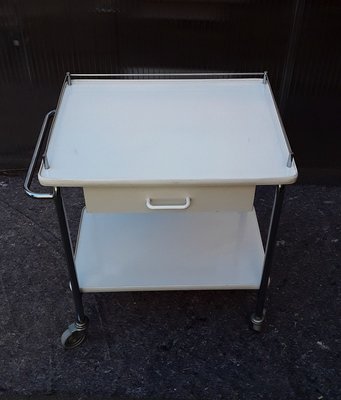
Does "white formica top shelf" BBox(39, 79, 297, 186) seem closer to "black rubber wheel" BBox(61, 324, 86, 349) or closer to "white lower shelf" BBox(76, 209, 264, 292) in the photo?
"white lower shelf" BBox(76, 209, 264, 292)

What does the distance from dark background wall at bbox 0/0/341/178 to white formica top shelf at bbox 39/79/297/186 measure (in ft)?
1.35

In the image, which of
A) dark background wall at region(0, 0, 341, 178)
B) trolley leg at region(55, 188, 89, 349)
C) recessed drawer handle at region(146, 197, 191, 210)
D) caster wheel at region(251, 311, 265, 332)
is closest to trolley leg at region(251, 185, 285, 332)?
caster wheel at region(251, 311, 265, 332)

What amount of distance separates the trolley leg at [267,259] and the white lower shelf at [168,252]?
0.04m

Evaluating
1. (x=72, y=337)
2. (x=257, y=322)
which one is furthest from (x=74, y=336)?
(x=257, y=322)

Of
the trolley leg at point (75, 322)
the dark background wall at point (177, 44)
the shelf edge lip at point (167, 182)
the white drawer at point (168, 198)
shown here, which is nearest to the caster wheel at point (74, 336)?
the trolley leg at point (75, 322)

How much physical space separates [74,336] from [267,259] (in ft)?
2.28

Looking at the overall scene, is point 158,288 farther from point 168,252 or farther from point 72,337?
point 72,337

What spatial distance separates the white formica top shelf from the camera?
1.32 m

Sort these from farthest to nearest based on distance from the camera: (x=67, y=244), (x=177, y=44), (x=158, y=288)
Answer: (x=177, y=44), (x=158, y=288), (x=67, y=244)

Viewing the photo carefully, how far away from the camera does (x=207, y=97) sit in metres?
1.64

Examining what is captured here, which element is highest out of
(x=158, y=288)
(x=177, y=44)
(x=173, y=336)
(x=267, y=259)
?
(x=177, y=44)

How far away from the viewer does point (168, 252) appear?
173 centimetres

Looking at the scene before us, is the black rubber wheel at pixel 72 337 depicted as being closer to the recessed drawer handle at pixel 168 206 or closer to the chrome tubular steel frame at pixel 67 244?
the chrome tubular steel frame at pixel 67 244

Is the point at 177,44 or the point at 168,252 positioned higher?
the point at 177,44
